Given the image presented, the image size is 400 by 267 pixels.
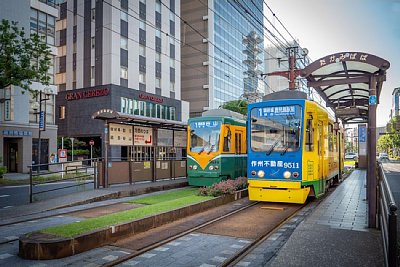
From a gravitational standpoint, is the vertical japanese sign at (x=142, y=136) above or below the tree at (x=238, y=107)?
below

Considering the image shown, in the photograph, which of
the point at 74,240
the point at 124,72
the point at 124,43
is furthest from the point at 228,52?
the point at 74,240

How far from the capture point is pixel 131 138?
1712cm

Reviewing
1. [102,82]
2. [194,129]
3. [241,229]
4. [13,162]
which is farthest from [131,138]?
[102,82]

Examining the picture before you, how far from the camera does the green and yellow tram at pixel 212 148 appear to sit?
1580cm

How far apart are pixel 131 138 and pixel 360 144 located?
21716 millimetres

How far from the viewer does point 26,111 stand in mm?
31234

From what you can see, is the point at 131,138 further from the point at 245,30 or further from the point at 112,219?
the point at 245,30

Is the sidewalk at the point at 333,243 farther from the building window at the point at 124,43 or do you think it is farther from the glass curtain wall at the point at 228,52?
the glass curtain wall at the point at 228,52

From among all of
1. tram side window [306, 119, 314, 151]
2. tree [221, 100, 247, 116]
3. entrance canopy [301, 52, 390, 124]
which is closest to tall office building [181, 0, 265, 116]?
tree [221, 100, 247, 116]

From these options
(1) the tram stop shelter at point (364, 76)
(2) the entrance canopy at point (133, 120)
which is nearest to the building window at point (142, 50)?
(2) the entrance canopy at point (133, 120)

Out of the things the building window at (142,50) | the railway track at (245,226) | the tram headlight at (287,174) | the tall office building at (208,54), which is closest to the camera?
the railway track at (245,226)

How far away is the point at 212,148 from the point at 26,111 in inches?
875

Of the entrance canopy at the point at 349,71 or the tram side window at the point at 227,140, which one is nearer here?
the entrance canopy at the point at 349,71

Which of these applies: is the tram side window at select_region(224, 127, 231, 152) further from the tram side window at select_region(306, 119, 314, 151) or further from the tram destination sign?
the tram side window at select_region(306, 119, 314, 151)
